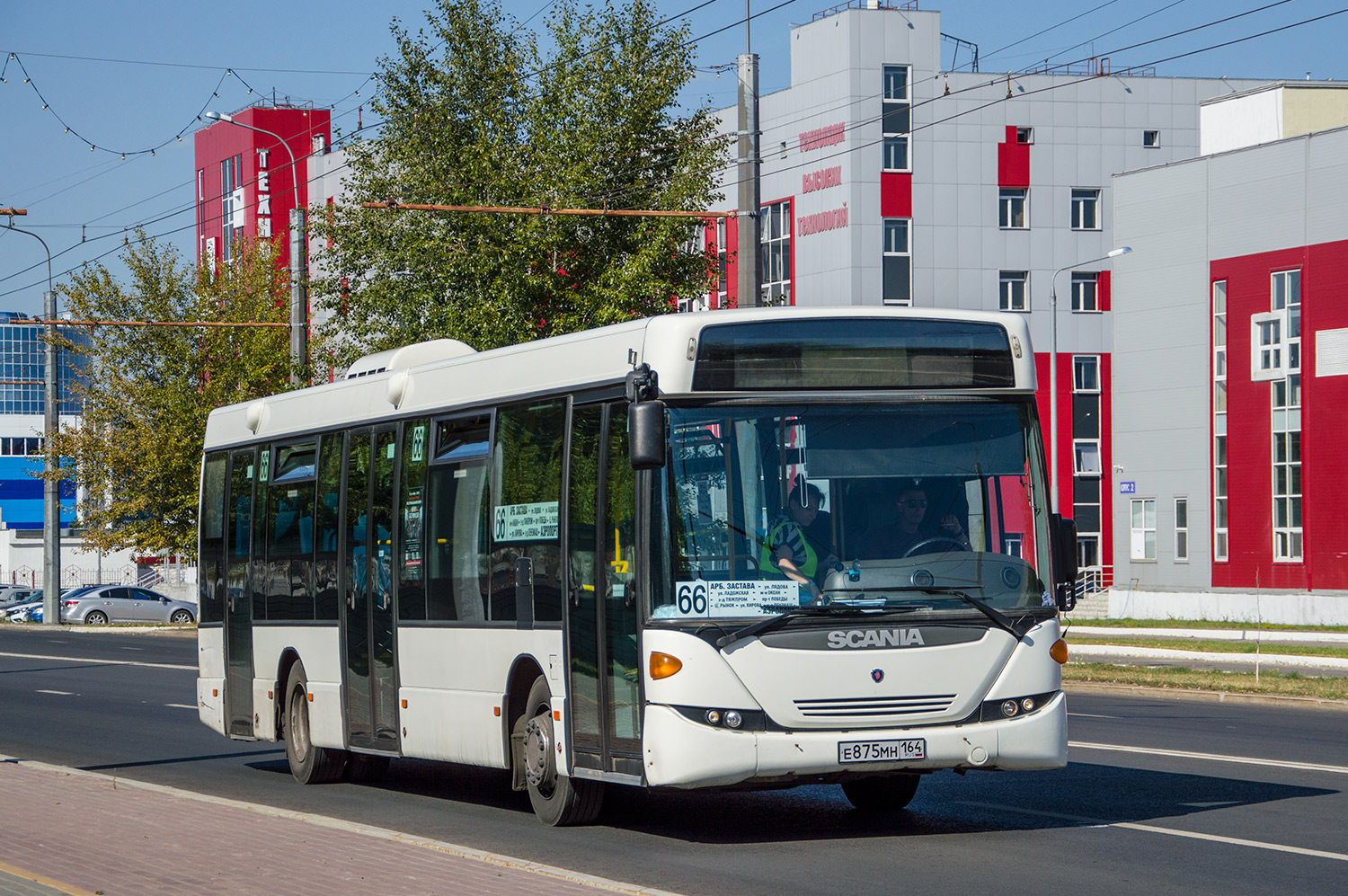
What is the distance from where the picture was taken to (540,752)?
35.7 feet

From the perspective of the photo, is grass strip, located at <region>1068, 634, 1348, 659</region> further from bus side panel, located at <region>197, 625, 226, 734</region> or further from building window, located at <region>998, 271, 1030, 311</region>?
building window, located at <region>998, 271, 1030, 311</region>

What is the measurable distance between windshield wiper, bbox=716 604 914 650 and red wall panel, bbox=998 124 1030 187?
59.3 meters

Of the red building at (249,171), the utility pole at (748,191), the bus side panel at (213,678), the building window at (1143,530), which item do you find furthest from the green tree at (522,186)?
the red building at (249,171)

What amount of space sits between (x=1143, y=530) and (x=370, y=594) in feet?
154

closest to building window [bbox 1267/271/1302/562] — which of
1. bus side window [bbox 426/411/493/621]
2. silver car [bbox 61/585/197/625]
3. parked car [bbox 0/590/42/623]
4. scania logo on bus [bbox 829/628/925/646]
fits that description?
silver car [bbox 61/585/197/625]

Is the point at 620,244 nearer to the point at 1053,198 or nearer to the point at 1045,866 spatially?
the point at 1045,866

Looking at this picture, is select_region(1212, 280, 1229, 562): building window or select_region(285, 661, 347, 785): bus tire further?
select_region(1212, 280, 1229, 562): building window

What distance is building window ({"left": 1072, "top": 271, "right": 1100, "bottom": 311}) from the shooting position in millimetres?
69100

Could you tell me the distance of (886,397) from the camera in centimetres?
991

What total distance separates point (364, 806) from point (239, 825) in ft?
7.54

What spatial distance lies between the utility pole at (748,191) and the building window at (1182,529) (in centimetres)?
3641

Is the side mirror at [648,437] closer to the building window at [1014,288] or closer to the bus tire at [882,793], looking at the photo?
the bus tire at [882,793]

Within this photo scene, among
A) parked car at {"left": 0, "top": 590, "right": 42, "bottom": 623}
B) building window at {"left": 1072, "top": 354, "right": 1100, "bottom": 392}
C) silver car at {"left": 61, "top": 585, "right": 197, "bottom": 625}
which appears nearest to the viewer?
silver car at {"left": 61, "top": 585, "right": 197, "bottom": 625}

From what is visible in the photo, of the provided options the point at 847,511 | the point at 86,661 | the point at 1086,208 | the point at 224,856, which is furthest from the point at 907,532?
the point at 1086,208
